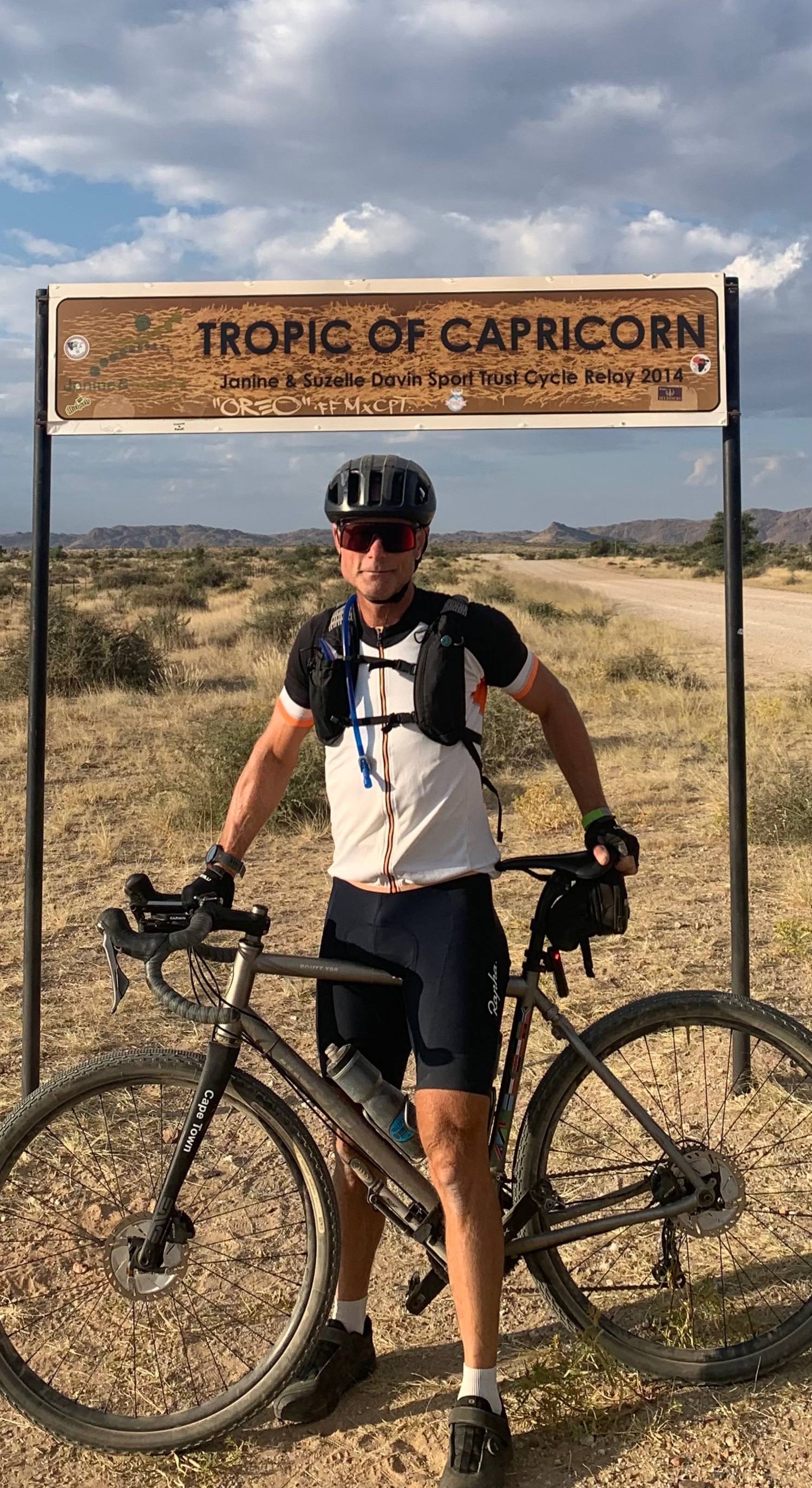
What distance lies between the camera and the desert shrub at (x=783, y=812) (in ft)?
25.0

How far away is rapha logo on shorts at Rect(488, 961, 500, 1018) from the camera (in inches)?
98.7

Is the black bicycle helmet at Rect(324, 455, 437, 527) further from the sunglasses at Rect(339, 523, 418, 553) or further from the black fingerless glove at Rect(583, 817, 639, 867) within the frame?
the black fingerless glove at Rect(583, 817, 639, 867)

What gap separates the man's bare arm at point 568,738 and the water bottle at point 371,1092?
2.43 feet

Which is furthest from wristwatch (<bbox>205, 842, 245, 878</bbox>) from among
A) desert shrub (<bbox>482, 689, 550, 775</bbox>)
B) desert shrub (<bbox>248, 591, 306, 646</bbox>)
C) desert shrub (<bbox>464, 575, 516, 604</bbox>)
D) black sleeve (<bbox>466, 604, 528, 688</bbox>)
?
desert shrub (<bbox>464, 575, 516, 604</bbox>)

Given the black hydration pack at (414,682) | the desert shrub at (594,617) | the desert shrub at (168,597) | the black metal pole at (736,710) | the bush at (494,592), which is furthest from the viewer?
the bush at (494,592)

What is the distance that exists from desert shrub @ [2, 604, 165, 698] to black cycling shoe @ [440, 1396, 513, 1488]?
1234 centimetres

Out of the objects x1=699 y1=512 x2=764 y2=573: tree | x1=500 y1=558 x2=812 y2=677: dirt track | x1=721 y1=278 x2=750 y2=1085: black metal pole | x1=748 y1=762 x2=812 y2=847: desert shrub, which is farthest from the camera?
x1=699 y1=512 x2=764 y2=573: tree

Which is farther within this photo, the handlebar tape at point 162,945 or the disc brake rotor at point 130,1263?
the disc brake rotor at point 130,1263

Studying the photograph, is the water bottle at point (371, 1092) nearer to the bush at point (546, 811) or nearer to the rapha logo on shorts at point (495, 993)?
the rapha logo on shorts at point (495, 993)

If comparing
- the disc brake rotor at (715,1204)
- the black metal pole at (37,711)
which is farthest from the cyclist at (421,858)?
the black metal pole at (37,711)

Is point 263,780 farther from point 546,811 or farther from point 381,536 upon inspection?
point 546,811

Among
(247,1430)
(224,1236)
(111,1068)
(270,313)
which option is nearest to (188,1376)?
(247,1430)

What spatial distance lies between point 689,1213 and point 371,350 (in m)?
2.73

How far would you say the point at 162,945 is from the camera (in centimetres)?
242
